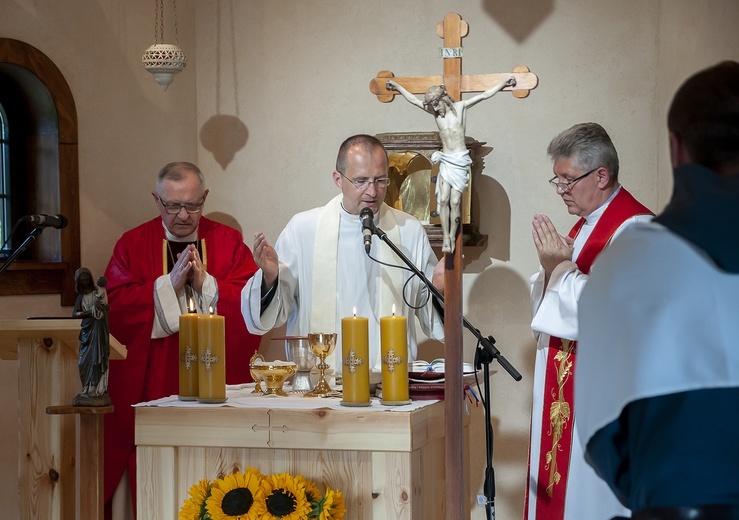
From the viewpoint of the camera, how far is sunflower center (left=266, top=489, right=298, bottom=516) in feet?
10.3

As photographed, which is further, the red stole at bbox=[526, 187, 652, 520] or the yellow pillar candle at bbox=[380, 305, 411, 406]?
the red stole at bbox=[526, 187, 652, 520]

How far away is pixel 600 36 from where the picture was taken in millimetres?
5844

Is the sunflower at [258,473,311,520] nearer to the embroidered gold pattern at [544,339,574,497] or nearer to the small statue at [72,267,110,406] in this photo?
the small statue at [72,267,110,406]

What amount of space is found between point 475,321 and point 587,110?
1.45 meters

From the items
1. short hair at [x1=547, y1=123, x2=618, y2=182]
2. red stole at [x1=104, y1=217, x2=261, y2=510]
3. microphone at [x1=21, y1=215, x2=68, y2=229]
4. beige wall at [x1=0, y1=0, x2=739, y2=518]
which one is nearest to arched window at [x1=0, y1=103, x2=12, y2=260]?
beige wall at [x1=0, y1=0, x2=739, y2=518]

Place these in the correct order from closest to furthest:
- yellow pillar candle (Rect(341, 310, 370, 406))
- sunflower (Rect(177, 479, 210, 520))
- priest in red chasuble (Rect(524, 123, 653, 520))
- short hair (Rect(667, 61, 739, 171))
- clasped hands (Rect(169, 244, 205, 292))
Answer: short hair (Rect(667, 61, 739, 171)) → sunflower (Rect(177, 479, 210, 520)) → yellow pillar candle (Rect(341, 310, 370, 406)) → priest in red chasuble (Rect(524, 123, 653, 520)) → clasped hands (Rect(169, 244, 205, 292))

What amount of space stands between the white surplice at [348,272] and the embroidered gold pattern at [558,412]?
0.68 meters

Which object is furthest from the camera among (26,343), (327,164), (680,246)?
(327,164)

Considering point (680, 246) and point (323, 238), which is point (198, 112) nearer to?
point (323, 238)

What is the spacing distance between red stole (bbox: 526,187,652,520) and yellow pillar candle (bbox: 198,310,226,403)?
1.52 metres

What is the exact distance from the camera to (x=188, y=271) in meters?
5.08

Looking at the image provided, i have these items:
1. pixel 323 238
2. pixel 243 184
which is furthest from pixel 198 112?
pixel 323 238

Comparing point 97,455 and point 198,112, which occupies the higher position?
point 198,112

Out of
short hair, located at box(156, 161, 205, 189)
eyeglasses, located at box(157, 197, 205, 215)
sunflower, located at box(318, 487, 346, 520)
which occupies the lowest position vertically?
sunflower, located at box(318, 487, 346, 520)
